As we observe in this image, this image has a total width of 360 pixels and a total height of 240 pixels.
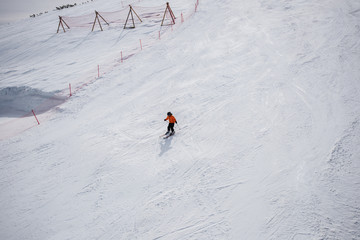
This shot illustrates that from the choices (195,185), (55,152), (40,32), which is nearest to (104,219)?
(195,185)

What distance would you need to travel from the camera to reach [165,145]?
821cm

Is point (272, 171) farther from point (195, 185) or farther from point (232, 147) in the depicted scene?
point (195, 185)

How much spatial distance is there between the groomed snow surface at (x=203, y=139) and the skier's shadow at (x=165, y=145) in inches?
1.8

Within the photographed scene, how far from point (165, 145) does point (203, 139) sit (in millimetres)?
1664

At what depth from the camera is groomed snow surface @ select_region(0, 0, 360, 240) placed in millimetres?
5414

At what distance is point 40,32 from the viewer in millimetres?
28078

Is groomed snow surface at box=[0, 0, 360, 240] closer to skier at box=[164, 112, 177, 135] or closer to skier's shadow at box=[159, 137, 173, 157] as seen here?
skier's shadow at box=[159, 137, 173, 157]

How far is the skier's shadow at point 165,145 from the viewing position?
793cm

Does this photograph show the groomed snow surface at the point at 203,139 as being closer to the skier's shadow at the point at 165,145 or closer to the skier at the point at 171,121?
the skier's shadow at the point at 165,145

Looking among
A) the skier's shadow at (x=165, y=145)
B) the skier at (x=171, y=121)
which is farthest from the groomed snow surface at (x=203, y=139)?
the skier at (x=171, y=121)

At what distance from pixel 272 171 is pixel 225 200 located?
1885 mm

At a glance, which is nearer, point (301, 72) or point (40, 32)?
point (301, 72)

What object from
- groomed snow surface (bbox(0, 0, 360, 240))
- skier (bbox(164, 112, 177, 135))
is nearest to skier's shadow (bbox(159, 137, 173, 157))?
groomed snow surface (bbox(0, 0, 360, 240))

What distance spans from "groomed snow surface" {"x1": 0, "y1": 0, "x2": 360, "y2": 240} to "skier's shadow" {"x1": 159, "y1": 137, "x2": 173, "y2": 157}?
45 mm
